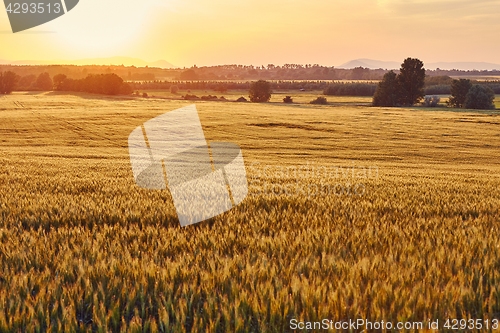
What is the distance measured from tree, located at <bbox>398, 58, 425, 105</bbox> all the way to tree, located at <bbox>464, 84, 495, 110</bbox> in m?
15.2

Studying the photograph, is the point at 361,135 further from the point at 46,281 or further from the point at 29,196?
the point at 46,281

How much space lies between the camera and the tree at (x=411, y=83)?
114625 millimetres

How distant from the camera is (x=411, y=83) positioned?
115 m

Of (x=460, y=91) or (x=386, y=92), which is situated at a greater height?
(x=460, y=91)

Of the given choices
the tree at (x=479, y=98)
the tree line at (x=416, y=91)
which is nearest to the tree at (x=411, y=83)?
the tree line at (x=416, y=91)

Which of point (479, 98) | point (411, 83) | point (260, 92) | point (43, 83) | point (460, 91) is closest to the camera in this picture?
point (479, 98)

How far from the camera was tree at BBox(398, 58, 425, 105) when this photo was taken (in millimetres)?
114625

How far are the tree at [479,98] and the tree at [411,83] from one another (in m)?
15.2

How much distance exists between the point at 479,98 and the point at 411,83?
1903cm

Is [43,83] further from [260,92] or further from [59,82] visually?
[260,92]

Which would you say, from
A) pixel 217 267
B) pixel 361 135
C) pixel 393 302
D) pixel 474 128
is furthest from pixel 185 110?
pixel 474 128

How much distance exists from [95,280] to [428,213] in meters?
5.62

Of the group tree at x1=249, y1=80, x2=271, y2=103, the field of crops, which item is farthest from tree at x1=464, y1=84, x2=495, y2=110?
the field of crops

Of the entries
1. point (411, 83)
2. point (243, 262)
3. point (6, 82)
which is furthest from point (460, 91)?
point (6, 82)
